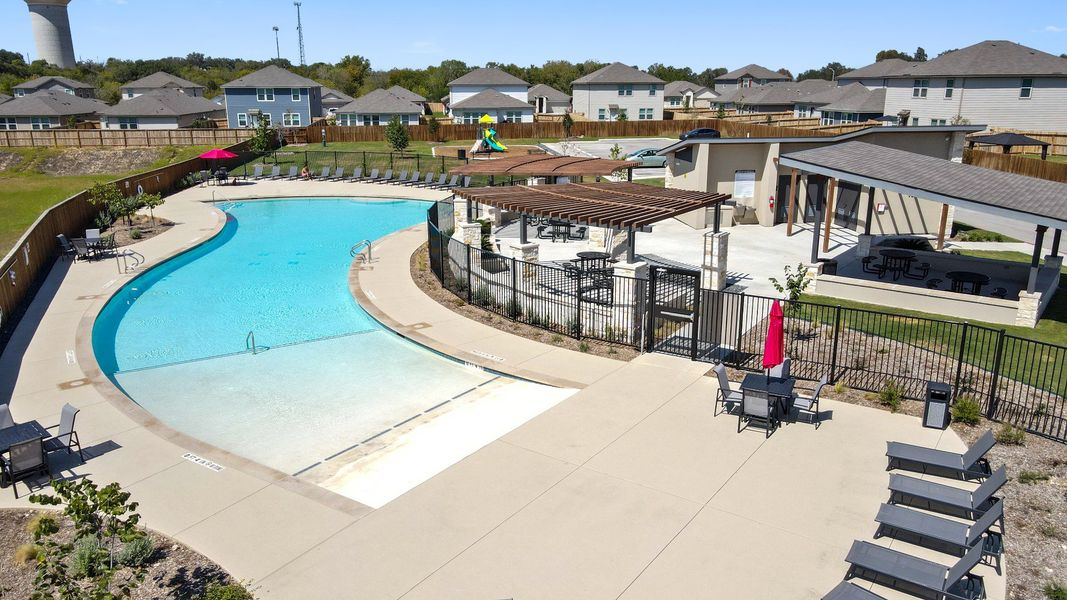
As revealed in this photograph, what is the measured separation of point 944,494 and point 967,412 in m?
3.37

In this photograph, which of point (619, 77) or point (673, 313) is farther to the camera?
point (619, 77)

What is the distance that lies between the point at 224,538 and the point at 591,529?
4.85 meters

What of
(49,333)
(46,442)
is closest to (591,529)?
(46,442)

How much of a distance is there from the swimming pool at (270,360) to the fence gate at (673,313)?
133 inches

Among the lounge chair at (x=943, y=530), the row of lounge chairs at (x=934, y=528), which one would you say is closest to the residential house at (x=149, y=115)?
the row of lounge chairs at (x=934, y=528)

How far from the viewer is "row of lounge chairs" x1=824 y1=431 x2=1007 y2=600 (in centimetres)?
796

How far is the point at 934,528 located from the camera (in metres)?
8.95

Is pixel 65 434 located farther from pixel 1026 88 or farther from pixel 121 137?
pixel 1026 88

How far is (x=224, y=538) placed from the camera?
9508mm

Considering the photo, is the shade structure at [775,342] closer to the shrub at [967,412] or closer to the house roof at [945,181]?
the shrub at [967,412]

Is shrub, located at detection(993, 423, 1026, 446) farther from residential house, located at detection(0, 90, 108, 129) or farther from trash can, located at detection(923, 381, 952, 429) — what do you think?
residential house, located at detection(0, 90, 108, 129)

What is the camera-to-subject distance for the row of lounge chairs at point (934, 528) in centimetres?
796

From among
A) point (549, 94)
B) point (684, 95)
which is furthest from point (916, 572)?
point (684, 95)

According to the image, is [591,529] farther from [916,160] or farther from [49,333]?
[916,160]
